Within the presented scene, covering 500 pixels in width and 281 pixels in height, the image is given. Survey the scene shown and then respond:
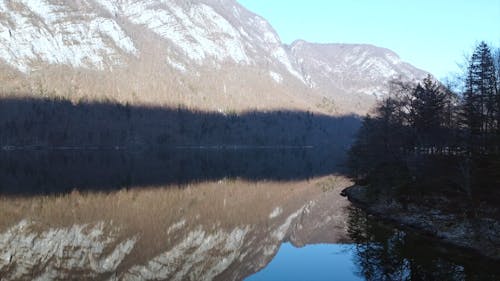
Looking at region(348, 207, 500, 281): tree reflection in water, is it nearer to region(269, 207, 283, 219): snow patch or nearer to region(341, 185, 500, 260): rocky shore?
region(341, 185, 500, 260): rocky shore

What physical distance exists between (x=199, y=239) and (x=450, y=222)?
2081 cm

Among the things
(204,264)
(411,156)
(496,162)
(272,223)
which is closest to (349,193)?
(411,156)

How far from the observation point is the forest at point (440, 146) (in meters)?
39.1

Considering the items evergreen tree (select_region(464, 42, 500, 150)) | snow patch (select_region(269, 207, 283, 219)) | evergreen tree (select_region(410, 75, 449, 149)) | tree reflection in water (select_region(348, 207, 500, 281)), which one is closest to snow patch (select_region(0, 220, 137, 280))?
tree reflection in water (select_region(348, 207, 500, 281))

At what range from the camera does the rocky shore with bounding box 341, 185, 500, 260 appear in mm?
33031

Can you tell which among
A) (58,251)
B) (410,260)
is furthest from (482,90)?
(58,251)

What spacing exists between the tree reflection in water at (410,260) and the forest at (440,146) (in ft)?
16.1

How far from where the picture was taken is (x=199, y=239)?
129ft

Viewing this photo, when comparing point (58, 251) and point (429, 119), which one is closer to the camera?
point (58, 251)

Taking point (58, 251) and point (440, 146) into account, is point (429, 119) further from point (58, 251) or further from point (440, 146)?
point (58, 251)

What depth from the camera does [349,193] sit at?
6712cm

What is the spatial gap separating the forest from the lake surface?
5600 millimetres

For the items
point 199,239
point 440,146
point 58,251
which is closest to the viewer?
point 58,251

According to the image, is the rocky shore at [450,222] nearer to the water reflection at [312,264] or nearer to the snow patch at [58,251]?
the water reflection at [312,264]
